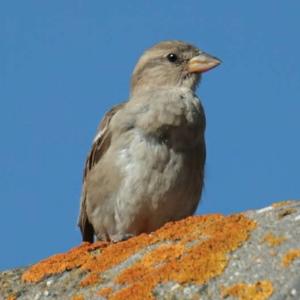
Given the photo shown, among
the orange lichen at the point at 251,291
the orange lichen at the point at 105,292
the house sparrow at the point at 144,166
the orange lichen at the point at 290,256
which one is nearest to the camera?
the orange lichen at the point at 251,291

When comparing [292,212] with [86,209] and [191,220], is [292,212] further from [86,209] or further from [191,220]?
[86,209]

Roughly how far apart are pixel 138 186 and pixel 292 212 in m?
3.75

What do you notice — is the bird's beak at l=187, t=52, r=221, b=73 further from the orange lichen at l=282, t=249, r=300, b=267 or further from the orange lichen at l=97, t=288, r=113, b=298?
the orange lichen at l=282, t=249, r=300, b=267

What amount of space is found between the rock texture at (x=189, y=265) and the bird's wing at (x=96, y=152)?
3.62 metres

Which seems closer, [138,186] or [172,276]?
[172,276]

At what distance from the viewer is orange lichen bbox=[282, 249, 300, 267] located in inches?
180

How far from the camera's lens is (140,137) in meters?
9.11

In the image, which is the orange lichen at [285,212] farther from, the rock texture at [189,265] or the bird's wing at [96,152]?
the bird's wing at [96,152]

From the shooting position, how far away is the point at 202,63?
34.9ft

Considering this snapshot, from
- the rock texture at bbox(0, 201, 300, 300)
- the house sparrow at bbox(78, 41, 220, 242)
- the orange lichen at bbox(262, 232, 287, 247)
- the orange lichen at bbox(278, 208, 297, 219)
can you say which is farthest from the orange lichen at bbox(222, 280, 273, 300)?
the house sparrow at bbox(78, 41, 220, 242)

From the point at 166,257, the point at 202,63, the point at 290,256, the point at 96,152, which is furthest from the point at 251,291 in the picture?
the point at 202,63

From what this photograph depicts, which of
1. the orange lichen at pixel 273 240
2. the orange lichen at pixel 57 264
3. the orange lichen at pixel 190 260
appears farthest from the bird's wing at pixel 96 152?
the orange lichen at pixel 273 240

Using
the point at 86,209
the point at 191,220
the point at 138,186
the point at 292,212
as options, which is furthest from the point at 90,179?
the point at 292,212

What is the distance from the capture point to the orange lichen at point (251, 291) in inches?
173
